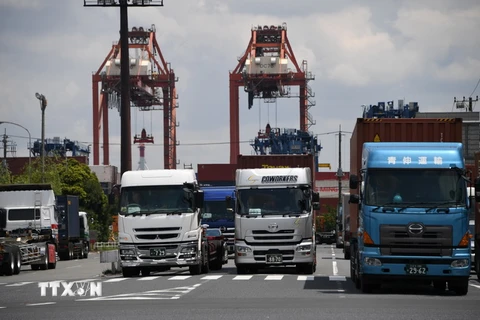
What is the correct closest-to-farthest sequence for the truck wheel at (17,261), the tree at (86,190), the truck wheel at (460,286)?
the truck wheel at (460,286), the truck wheel at (17,261), the tree at (86,190)

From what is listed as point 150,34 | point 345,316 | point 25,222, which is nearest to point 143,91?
point 150,34

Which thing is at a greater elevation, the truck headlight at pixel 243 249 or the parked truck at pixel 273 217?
the parked truck at pixel 273 217

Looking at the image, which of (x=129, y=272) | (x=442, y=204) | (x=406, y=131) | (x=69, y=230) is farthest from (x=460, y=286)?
(x=69, y=230)

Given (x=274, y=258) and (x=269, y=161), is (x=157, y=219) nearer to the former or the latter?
(x=274, y=258)

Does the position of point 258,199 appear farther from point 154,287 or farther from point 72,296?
point 72,296

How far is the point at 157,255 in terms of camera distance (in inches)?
1115

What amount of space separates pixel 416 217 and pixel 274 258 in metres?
8.85

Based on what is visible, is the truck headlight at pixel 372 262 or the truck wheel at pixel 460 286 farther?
the truck wheel at pixel 460 286

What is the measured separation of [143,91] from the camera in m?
111

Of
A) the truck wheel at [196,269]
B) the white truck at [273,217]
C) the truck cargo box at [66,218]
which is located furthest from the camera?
the truck cargo box at [66,218]

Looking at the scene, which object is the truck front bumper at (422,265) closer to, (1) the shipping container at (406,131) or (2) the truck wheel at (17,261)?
(1) the shipping container at (406,131)

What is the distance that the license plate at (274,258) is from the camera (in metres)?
28.6

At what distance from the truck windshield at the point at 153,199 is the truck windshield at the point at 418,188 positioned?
864 centimetres

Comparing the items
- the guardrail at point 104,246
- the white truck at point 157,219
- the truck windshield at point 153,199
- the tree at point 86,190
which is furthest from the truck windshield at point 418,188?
the tree at point 86,190
